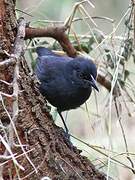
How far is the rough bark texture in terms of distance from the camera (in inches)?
81.9

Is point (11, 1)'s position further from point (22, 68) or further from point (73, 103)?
point (73, 103)

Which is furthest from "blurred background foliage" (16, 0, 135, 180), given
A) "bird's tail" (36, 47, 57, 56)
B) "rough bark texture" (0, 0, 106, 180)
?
"rough bark texture" (0, 0, 106, 180)

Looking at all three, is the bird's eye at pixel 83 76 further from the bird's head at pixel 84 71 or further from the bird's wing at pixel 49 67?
the bird's wing at pixel 49 67

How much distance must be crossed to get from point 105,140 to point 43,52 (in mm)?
1634

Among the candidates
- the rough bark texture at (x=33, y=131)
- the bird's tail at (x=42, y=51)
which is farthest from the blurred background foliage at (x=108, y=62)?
the rough bark texture at (x=33, y=131)

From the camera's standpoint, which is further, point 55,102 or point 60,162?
point 55,102

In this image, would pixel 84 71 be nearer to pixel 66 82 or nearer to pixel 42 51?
pixel 66 82

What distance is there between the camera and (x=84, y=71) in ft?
9.36

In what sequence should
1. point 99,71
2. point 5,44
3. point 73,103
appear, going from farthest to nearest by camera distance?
point 99,71 < point 73,103 < point 5,44

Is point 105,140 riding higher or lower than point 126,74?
lower

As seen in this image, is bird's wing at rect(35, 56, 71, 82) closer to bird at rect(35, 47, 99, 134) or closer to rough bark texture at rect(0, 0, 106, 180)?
bird at rect(35, 47, 99, 134)

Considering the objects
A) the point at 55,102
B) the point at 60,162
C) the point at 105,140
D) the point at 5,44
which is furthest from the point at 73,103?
the point at 105,140

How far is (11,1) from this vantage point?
221 centimetres

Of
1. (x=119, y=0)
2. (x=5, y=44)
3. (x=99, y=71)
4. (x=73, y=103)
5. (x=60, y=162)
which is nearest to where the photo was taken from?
(x=5, y=44)
